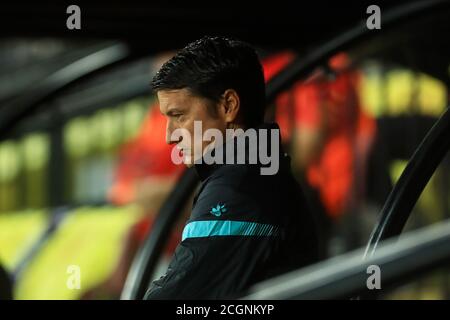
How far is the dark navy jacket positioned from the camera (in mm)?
1621

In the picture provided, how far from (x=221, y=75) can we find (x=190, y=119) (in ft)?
0.28

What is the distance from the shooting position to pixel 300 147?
4.88 metres

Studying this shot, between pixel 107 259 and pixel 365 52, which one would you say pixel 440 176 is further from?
pixel 107 259

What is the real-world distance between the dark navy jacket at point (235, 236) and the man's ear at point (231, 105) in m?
0.08

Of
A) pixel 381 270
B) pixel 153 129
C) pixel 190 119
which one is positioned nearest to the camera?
pixel 381 270

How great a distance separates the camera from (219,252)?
1.63 metres

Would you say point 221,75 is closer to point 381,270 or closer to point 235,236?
point 235,236

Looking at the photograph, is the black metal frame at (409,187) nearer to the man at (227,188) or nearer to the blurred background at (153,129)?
the blurred background at (153,129)

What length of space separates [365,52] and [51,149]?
7.23 feet

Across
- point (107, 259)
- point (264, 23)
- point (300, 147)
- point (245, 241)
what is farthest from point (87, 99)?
point (245, 241)

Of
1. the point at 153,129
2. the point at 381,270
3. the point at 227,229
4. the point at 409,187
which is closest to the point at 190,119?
the point at 227,229

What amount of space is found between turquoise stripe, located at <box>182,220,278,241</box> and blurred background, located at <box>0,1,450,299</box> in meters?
0.93

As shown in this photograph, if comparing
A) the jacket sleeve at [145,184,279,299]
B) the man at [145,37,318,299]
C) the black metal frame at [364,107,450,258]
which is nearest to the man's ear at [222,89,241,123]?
the man at [145,37,318,299]

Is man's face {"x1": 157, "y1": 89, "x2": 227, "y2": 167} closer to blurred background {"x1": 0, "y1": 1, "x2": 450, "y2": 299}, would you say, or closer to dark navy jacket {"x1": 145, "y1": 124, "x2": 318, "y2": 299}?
dark navy jacket {"x1": 145, "y1": 124, "x2": 318, "y2": 299}
